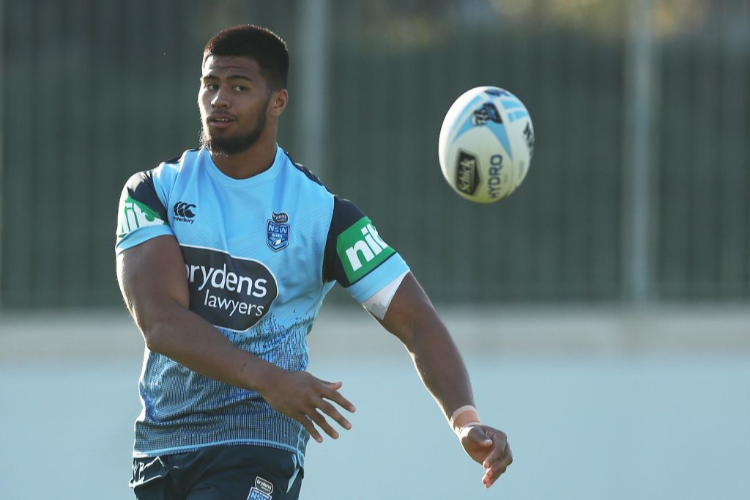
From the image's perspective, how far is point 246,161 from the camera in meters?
4.02

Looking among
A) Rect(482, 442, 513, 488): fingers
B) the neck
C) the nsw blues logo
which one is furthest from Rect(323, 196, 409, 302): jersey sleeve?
Rect(482, 442, 513, 488): fingers

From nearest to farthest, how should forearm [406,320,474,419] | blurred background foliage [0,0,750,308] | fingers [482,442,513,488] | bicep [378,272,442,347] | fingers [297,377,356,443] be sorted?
fingers [297,377,356,443] → fingers [482,442,513,488] → forearm [406,320,474,419] → bicep [378,272,442,347] → blurred background foliage [0,0,750,308]

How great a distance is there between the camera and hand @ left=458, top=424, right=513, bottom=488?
3592mm

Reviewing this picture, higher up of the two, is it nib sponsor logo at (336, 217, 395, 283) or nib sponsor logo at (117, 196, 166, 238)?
nib sponsor logo at (117, 196, 166, 238)

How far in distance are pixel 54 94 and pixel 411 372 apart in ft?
11.7

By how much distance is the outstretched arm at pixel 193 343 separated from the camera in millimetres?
3438

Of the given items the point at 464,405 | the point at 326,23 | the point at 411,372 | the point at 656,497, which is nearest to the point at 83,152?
the point at 326,23

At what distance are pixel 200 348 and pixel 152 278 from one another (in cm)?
32


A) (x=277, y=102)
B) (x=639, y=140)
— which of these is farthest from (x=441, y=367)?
(x=639, y=140)

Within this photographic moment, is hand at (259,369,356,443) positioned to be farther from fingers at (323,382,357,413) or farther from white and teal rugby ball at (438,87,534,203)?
white and teal rugby ball at (438,87,534,203)

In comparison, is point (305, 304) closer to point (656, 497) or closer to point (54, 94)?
point (656, 497)

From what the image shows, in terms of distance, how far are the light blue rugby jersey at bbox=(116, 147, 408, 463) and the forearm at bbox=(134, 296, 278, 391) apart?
0.81 ft

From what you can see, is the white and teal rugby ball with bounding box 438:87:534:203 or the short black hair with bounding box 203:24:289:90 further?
the white and teal rugby ball with bounding box 438:87:534:203

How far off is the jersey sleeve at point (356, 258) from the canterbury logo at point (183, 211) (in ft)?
1.45
